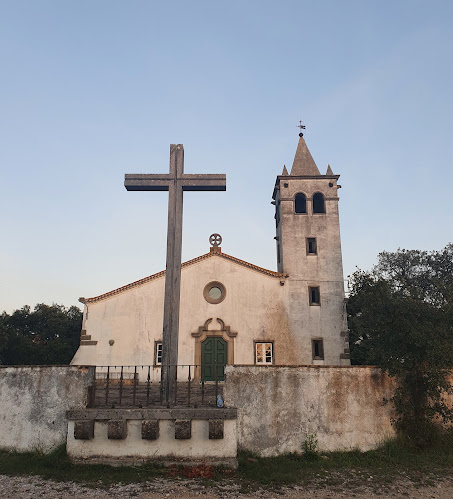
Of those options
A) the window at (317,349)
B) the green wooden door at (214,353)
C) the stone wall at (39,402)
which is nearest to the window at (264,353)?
the green wooden door at (214,353)

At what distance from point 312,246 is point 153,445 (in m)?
15.0

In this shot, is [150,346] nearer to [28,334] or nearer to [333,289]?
[333,289]

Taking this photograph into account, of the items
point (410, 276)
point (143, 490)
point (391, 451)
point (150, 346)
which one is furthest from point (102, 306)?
point (410, 276)

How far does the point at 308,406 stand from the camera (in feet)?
31.7

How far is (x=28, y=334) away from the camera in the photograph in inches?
1282

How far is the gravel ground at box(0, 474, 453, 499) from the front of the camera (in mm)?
7160

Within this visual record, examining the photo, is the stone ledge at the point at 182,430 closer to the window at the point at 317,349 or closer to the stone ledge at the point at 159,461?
the stone ledge at the point at 159,461

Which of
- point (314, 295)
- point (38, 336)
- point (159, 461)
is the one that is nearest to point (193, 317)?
point (314, 295)

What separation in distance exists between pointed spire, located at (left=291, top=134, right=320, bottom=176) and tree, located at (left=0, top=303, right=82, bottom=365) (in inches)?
885

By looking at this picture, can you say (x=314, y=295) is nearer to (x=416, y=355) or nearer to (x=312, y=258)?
(x=312, y=258)

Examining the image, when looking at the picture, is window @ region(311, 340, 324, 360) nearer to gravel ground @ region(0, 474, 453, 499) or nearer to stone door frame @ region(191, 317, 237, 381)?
stone door frame @ region(191, 317, 237, 381)

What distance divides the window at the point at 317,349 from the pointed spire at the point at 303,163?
33.0 feet

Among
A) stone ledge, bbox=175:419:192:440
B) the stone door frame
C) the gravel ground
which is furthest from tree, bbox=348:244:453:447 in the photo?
the stone door frame

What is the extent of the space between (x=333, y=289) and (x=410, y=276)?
8820 mm
